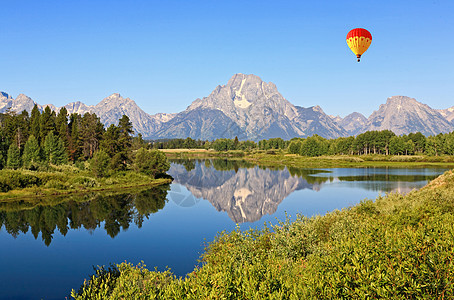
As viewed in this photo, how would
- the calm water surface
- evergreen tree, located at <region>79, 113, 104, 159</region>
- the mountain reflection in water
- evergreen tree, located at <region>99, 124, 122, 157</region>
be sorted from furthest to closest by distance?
evergreen tree, located at <region>79, 113, 104, 159</region>
evergreen tree, located at <region>99, 124, 122, 157</region>
the mountain reflection in water
the calm water surface

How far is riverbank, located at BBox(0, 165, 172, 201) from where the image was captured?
72.3 metres

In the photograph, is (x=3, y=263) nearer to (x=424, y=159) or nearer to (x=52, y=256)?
(x=52, y=256)

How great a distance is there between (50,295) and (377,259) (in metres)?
29.2

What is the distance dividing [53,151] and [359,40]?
A: 9284 cm

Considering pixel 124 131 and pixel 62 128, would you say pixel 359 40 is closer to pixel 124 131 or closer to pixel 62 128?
pixel 124 131

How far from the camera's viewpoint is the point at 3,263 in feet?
126

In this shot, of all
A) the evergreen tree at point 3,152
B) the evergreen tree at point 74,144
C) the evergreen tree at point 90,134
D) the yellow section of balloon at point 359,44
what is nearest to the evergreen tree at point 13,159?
the evergreen tree at point 3,152

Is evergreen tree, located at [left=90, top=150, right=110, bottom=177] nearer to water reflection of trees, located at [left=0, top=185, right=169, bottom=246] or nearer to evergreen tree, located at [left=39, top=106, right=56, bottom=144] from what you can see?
water reflection of trees, located at [left=0, top=185, right=169, bottom=246]

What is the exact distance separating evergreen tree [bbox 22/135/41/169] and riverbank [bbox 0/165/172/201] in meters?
6.73

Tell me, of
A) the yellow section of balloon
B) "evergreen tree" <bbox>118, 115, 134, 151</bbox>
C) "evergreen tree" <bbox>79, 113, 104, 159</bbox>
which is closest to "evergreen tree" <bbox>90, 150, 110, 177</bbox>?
"evergreen tree" <bbox>118, 115, 134, 151</bbox>

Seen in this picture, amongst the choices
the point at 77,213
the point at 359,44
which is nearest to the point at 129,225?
the point at 77,213

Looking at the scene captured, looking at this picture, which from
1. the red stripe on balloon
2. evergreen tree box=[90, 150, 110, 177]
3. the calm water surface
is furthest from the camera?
evergreen tree box=[90, 150, 110, 177]

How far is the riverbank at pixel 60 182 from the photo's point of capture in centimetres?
7231

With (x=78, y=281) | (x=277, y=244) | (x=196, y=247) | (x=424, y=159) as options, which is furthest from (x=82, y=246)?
(x=424, y=159)
